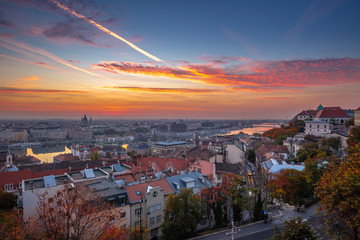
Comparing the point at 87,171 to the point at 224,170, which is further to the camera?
the point at 224,170

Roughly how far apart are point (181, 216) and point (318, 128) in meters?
40.2

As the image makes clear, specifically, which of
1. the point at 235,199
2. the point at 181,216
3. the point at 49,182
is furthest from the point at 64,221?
the point at 235,199

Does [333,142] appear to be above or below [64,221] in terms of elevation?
above

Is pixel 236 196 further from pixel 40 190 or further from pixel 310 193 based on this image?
pixel 40 190

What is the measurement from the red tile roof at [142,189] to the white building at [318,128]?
36.7 meters

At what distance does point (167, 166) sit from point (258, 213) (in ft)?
37.0

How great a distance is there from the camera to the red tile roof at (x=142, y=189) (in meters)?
13.2

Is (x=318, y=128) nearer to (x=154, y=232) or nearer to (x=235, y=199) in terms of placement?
(x=235, y=199)

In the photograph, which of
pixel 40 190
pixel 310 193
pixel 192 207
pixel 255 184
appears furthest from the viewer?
pixel 255 184

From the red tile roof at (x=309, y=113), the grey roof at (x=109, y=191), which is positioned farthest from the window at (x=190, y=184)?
the red tile roof at (x=309, y=113)

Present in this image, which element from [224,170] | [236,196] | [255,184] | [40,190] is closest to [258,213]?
[236,196]

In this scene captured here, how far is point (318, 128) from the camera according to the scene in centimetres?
4184

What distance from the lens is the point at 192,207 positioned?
1205 cm

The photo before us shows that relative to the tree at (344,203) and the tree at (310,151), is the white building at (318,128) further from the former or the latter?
the tree at (344,203)
